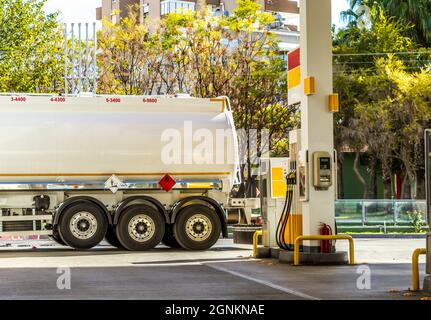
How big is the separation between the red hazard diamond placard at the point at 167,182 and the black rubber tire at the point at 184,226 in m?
0.69

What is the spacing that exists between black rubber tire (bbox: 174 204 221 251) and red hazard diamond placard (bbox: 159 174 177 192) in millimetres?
686

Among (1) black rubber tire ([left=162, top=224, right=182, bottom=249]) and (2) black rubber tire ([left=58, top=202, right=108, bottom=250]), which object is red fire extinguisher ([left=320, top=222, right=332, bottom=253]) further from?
(2) black rubber tire ([left=58, top=202, right=108, bottom=250])

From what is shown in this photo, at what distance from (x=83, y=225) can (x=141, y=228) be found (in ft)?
4.50

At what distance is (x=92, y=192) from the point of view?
25.3 m

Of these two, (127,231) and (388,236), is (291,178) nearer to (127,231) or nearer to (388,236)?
(127,231)

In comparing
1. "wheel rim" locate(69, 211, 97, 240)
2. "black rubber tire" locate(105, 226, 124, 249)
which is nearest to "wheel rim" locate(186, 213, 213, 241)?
"black rubber tire" locate(105, 226, 124, 249)

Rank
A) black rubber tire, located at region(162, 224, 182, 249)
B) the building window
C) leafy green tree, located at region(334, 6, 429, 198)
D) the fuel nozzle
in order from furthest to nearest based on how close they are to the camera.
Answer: the building window < leafy green tree, located at region(334, 6, 429, 198) < black rubber tire, located at region(162, 224, 182, 249) < the fuel nozzle

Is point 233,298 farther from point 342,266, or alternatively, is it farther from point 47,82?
point 47,82

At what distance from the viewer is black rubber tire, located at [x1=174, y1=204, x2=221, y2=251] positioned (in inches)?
996

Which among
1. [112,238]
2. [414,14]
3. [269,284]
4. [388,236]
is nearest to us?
[269,284]

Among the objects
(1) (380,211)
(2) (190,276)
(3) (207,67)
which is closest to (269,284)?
(2) (190,276)

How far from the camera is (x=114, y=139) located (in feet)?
83.0

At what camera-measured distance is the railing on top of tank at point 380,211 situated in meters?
35.7

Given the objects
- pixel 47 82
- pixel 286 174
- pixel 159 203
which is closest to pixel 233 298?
pixel 286 174
